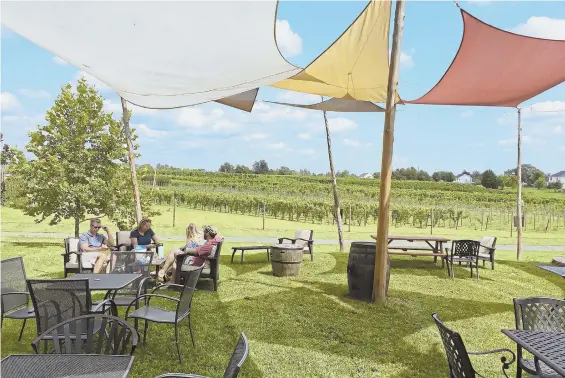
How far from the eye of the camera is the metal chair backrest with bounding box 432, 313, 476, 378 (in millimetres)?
2201

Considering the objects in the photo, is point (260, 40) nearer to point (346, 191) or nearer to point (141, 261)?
point (141, 261)

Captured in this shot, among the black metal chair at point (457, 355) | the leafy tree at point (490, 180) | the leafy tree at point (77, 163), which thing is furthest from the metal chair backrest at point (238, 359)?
the leafy tree at point (490, 180)

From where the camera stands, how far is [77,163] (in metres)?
12.2

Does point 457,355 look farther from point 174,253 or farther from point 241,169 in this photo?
point 241,169

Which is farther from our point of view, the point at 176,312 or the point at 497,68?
the point at 497,68

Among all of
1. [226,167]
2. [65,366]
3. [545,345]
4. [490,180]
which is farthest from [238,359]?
[490,180]

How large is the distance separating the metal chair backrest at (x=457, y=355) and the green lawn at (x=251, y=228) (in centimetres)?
1427

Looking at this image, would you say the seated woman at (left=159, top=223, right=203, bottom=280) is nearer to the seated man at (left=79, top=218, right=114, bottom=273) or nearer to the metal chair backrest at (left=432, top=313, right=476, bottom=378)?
the seated man at (left=79, top=218, right=114, bottom=273)

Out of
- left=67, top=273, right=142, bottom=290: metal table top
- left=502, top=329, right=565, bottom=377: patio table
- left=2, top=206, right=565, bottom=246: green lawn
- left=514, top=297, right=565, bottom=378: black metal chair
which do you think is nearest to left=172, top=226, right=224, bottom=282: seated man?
left=67, top=273, right=142, bottom=290: metal table top

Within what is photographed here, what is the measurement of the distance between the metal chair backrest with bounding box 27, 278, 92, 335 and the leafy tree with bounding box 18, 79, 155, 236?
30.6ft

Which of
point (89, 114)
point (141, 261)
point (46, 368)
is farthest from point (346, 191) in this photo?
point (46, 368)

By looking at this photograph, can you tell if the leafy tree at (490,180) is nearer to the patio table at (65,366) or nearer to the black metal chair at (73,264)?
the black metal chair at (73,264)

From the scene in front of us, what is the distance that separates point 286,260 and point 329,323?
2.63 m

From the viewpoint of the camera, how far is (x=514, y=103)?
757 cm
